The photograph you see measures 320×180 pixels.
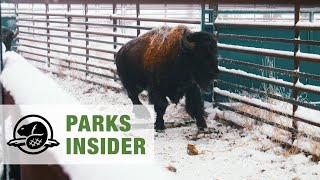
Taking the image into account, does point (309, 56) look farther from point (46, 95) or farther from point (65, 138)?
point (65, 138)

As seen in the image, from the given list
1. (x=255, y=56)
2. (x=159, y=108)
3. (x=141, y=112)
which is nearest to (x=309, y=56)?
(x=159, y=108)

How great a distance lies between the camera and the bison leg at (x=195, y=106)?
6953 mm

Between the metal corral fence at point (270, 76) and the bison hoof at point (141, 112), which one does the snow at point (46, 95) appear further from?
the bison hoof at point (141, 112)

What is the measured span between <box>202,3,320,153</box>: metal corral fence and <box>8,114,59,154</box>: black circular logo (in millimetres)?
4292

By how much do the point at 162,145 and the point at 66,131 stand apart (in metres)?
4.88

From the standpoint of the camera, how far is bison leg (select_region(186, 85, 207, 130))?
6953 millimetres

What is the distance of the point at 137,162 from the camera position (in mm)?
1265

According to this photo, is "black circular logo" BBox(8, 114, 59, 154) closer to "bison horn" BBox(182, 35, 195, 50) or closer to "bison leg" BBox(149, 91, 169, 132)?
"bison horn" BBox(182, 35, 195, 50)

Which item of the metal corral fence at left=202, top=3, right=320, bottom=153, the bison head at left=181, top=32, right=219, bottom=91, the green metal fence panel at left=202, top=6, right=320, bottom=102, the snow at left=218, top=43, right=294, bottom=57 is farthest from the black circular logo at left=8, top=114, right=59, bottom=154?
the green metal fence panel at left=202, top=6, right=320, bottom=102

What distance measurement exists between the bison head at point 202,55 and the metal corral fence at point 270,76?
584 mm

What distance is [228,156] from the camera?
572 centimetres

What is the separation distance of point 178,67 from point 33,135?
551 cm

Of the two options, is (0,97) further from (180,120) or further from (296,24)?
(180,120)

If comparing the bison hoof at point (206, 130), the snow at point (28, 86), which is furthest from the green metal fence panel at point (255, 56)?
the snow at point (28, 86)
